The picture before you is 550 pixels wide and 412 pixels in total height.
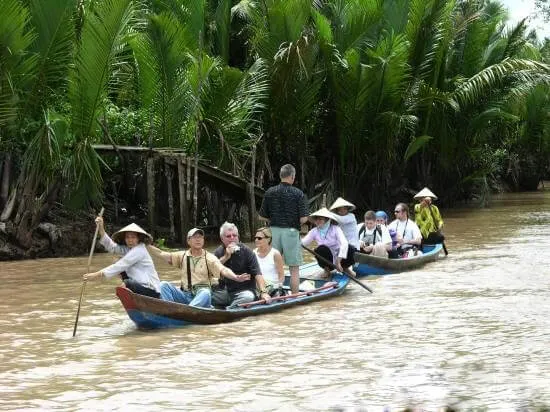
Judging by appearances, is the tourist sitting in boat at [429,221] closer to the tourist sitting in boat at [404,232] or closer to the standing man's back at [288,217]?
the tourist sitting in boat at [404,232]

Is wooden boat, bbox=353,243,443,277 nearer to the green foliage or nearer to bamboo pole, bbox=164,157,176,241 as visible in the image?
the green foliage

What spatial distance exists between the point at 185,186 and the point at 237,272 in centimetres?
862

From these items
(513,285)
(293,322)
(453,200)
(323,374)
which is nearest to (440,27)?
(453,200)

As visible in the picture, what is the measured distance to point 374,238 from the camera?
14898mm

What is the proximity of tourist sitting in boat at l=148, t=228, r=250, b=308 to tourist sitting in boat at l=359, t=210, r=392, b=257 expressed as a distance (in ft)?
15.8

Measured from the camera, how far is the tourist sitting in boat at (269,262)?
10.9 m

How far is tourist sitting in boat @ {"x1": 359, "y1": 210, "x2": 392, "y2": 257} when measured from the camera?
14.7 m

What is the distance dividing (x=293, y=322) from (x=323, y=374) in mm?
2533

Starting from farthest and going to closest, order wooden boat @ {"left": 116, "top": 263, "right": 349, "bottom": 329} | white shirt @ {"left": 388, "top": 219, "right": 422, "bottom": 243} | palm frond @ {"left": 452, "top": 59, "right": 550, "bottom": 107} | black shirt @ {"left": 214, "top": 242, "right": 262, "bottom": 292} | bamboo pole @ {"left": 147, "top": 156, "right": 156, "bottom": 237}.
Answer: palm frond @ {"left": 452, "top": 59, "right": 550, "bottom": 107}
bamboo pole @ {"left": 147, "top": 156, "right": 156, "bottom": 237}
white shirt @ {"left": 388, "top": 219, "right": 422, "bottom": 243}
black shirt @ {"left": 214, "top": 242, "right": 262, "bottom": 292}
wooden boat @ {"left": 116, "top": 263, "right": 349, "bottom": 329}

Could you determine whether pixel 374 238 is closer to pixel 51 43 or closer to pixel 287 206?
pixel 287 206

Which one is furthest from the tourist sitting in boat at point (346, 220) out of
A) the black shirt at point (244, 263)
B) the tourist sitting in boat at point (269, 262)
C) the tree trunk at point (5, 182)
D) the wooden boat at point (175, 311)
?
the tree trunk at point (5, 182)

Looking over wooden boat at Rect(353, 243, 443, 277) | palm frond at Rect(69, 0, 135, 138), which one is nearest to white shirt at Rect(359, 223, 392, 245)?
wooden boat at Rect(353, 243, 443, 277)

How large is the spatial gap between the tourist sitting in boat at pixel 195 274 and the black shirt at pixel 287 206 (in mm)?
1360

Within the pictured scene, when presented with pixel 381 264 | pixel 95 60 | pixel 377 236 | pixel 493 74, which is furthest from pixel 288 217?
pixel 493 74
